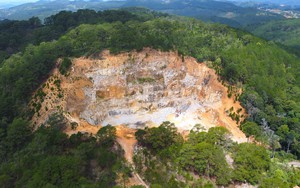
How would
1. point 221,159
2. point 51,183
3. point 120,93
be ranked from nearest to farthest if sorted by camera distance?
point 51,183, point 221,159, point 120,93

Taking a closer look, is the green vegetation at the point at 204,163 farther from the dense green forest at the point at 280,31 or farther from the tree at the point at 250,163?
the dense green forest at the point at 280,31

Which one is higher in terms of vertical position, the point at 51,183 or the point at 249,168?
the point at 51,183

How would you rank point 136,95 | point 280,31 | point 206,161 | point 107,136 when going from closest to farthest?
1. point 206,161
2. point 107,136
3. point 136,95
4. point 280,31

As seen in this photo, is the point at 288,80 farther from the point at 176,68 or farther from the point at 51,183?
the point at 51,183

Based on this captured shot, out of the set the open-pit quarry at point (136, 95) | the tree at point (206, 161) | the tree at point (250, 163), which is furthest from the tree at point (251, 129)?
the tree at point (206, 161)

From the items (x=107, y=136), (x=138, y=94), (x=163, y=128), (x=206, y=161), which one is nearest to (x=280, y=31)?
(x=138, y=94)

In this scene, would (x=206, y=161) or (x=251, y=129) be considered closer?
(x=206, y=161)

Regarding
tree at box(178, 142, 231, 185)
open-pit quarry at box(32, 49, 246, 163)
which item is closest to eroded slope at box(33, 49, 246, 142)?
open-pit quarry at box(32, 49, 246, 163)

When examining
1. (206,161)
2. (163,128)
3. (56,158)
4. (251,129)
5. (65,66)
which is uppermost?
(65,66)

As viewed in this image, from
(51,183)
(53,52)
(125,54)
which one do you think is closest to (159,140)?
(51,183)

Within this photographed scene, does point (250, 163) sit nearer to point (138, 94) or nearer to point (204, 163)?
point (204, 163)
